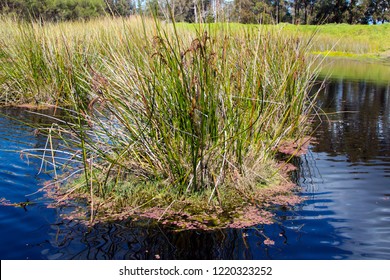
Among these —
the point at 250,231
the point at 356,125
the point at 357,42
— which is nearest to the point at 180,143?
the point at 250,231

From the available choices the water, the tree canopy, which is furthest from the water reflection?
the tree canopy

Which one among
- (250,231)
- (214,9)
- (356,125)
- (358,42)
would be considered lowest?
(358,42)

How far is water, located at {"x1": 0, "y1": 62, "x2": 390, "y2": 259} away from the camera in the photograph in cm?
265

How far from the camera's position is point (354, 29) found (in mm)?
31672

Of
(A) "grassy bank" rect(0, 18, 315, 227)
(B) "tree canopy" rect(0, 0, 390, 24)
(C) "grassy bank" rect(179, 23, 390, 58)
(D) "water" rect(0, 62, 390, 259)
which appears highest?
(B) "tree canopy" rect(0, 0, 390, 24)

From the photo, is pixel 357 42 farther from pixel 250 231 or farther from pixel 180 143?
pixel 250 231

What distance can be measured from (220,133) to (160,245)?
0.96 meters

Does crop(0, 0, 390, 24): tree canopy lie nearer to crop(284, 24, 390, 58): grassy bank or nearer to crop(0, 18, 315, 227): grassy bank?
crop(0, 18, 315, 227): grassy bank

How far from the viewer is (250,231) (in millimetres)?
2924

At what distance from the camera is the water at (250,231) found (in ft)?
8.68

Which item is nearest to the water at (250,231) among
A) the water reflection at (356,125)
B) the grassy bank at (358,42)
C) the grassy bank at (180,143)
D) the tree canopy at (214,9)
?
the grassy bank at (180,143)

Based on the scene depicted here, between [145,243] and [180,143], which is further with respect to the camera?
[180,143]

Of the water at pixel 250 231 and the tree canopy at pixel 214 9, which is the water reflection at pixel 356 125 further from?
the tree canopy at pixel 214 9

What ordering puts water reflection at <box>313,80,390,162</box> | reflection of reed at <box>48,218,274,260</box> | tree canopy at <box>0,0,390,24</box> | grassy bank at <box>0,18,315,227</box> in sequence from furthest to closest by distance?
water reflection at <box>313,80,390,162</box>, tree canopy at <box>0,0,390,24</box>, grassy bank at <box>0,18,315,227</box>, reflection of reed at <box>48,218,274,260</box>
